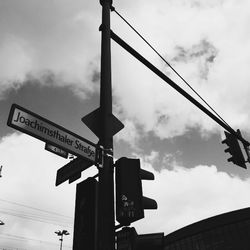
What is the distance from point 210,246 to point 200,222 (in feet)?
17.4

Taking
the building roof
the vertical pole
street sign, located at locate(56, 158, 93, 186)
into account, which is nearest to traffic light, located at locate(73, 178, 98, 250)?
the vertical pole

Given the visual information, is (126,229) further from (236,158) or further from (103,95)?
(236,158)

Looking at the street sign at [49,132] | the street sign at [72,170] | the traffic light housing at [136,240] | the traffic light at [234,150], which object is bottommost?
the traffic light housing at [136,240]

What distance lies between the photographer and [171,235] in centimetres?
6650

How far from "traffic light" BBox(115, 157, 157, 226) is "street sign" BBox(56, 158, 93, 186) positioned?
17.2 inches

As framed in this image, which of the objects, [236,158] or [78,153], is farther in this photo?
[236,158]

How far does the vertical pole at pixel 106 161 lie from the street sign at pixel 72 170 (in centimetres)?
28

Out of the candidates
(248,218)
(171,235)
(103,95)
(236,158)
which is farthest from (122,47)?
(171,235)

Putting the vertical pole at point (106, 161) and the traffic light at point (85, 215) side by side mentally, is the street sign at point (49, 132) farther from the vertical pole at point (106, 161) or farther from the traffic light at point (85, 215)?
the traffic light at point (85, 215)

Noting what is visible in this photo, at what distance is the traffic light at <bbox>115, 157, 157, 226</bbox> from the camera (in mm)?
3137

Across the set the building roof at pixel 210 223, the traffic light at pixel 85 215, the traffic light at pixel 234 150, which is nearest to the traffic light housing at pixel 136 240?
the traffic light at pixel 85 215

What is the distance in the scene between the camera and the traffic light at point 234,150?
7141 mm

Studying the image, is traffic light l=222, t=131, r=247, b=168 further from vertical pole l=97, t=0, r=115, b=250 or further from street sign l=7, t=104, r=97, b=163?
street sign l=7, t=104, r=97, b=163

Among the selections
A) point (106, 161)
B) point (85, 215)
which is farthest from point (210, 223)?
point (85, 215)
